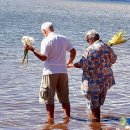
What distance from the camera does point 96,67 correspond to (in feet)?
30.9

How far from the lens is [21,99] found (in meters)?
11.8

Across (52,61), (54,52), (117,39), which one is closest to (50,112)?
(52,61)

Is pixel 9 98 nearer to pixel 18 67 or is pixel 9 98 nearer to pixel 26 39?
pixel 26 39

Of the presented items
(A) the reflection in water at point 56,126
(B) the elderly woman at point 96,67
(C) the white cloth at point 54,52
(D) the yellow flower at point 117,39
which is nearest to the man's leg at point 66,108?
(A) the reflection in water at point 56,126

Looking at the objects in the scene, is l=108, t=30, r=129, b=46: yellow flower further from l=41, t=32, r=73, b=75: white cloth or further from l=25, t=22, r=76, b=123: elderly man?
l=41, t=32, r=73, b=75: white cloth

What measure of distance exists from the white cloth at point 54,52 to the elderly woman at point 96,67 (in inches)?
11.2

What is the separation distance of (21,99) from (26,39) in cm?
280

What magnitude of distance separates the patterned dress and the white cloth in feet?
1.08

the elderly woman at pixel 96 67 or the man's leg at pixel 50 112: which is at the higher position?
the elderly woman at pixel 96 67

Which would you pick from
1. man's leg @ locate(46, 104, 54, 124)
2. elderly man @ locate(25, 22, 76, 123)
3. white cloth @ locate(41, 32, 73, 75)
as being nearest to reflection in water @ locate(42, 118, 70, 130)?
man's leg @ locate(46, 104, 54, 124)

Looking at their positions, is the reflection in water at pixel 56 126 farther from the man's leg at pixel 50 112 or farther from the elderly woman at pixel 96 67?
the elderly woman at pixel 96 67

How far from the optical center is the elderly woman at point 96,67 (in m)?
9.39

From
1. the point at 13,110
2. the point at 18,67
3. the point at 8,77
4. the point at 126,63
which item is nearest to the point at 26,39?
the point at 13,110

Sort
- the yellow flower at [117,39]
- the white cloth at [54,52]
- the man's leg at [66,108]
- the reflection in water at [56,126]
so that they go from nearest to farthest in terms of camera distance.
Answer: the white cloth at [54,52], the reflection in water at [56,126], the man's leg at [66,108], the yellow flower at [117,39]
